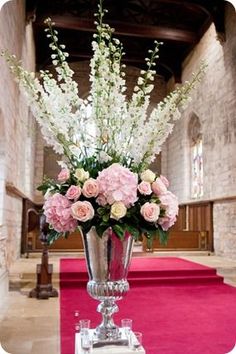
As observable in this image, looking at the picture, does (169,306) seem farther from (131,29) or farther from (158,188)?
(131,29)

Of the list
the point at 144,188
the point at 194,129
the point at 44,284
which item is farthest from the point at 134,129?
the point at 194,129

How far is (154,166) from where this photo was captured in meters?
10.7

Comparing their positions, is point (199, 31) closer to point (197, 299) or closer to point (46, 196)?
point (197, 299)

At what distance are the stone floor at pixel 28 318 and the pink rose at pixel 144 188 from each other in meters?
1.66

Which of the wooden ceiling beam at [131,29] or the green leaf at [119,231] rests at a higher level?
the wooden ceiling beam at [131,29]

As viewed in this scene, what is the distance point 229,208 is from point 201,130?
2.36m

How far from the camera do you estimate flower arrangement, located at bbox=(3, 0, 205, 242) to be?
1098 millimetres

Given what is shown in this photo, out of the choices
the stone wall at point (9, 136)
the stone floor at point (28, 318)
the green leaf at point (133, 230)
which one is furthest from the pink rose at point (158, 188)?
the stone wall at point (9, 136)

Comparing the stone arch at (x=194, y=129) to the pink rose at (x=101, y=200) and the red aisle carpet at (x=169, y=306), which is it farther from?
the pink rose at (x=101, y=200)

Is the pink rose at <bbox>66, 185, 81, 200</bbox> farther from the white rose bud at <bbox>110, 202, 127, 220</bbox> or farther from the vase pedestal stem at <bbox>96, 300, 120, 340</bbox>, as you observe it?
the vase pedestal stem at <bbox>96, 300, 120, 340</bbox>

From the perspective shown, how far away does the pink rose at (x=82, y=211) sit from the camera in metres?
1.06

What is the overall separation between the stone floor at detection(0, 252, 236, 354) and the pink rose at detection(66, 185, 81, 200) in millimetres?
1629

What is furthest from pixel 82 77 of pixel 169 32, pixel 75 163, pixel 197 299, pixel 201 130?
pixel 75 163

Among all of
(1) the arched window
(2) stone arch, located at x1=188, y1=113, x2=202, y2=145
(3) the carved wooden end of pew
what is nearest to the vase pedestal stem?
(3) the carved wooden end of pew
